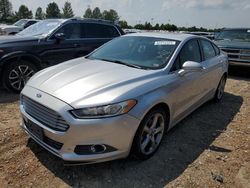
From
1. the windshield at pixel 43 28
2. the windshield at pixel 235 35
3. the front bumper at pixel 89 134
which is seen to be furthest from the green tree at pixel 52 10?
the front bumper at pixel 89 134

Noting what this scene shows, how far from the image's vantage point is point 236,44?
1014cm

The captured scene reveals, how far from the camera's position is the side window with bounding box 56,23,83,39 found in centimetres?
730


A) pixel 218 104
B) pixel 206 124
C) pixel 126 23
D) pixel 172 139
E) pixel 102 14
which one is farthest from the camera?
pixel 102 14

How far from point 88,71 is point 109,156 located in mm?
1316

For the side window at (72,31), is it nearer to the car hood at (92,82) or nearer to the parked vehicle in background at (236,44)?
the car hood at (92,82)

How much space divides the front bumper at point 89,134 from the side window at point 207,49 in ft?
9.38

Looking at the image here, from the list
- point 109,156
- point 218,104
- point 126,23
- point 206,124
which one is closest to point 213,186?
point 109,156

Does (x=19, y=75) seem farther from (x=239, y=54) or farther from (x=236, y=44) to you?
(x=236, y=44)

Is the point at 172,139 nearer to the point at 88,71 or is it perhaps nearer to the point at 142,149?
the point at 142,149

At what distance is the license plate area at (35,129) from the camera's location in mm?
3322

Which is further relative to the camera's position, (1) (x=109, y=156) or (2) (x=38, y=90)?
(2) (x=38, y=90)

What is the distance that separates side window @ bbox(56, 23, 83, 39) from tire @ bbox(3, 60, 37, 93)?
129cm

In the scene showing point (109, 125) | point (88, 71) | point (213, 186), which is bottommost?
point (213, 186)

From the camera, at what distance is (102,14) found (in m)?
85.1
